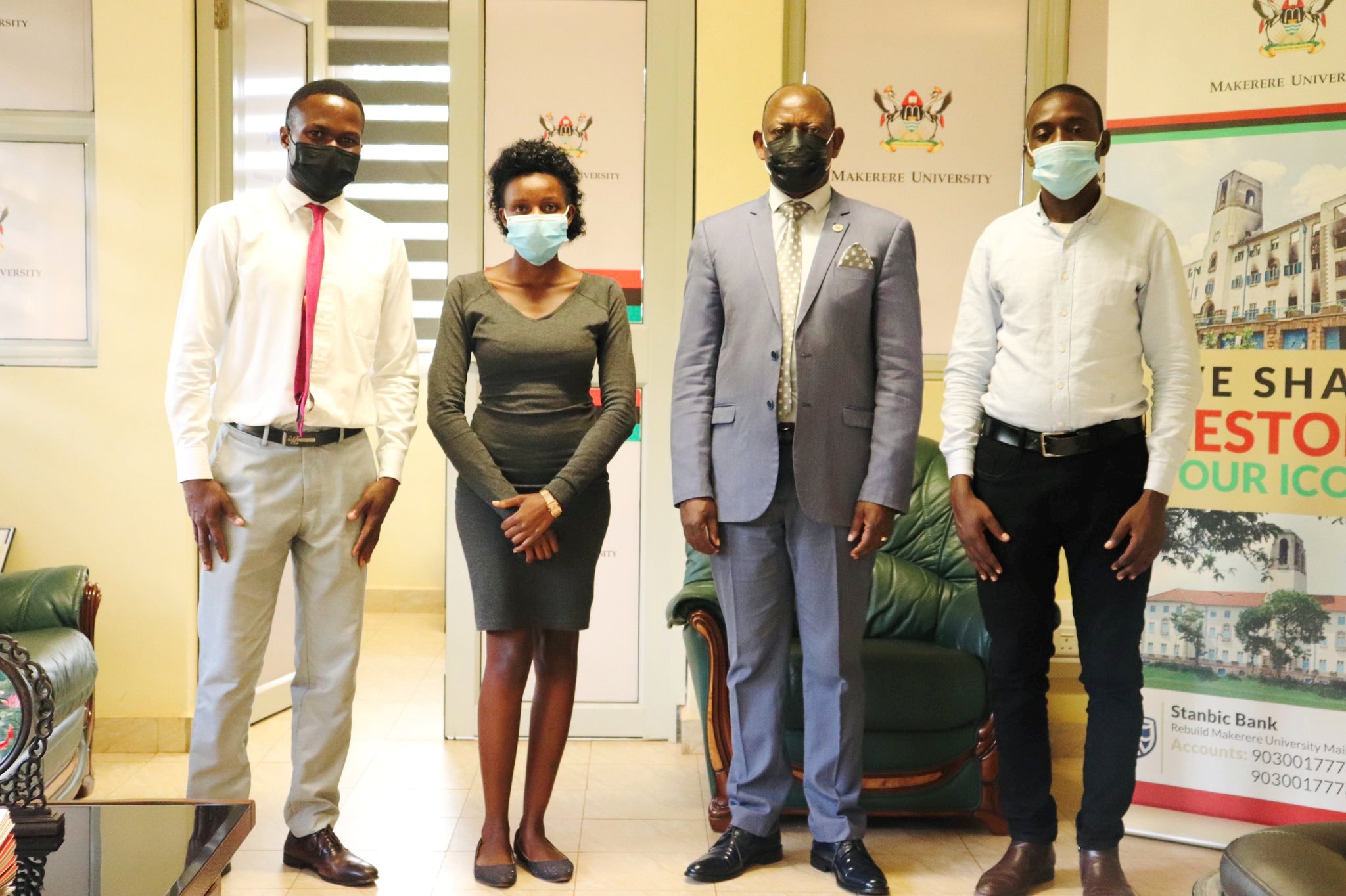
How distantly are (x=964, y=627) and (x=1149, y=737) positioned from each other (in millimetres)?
560

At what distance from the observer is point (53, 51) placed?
3830mm

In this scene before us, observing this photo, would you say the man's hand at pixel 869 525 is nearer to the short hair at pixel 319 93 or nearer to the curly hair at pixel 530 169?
the curly hair at pixel 530 169

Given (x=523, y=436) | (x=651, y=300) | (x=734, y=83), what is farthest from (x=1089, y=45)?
(x=523, y=436)

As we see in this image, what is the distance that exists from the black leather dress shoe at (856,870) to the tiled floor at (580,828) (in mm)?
61

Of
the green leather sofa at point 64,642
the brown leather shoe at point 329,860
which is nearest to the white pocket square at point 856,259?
the brown leather shoe at point 329,860

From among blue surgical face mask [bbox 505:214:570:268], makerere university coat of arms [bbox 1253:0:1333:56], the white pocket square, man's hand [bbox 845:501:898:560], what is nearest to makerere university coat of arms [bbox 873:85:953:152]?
makerere university coat of arms [bbox 1253:0:1333:56]

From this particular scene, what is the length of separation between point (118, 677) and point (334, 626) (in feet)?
5.01

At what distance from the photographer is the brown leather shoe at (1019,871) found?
272 cm

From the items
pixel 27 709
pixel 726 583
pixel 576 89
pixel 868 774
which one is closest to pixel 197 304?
pixel 27 709

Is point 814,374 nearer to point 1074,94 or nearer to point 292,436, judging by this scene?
point 1074,94

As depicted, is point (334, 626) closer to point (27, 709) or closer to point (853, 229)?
point (27, 709)

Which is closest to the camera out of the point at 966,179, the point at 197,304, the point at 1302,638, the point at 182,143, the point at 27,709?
the point at 27,709

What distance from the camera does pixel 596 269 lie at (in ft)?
13.2

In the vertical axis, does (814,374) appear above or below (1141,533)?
above
